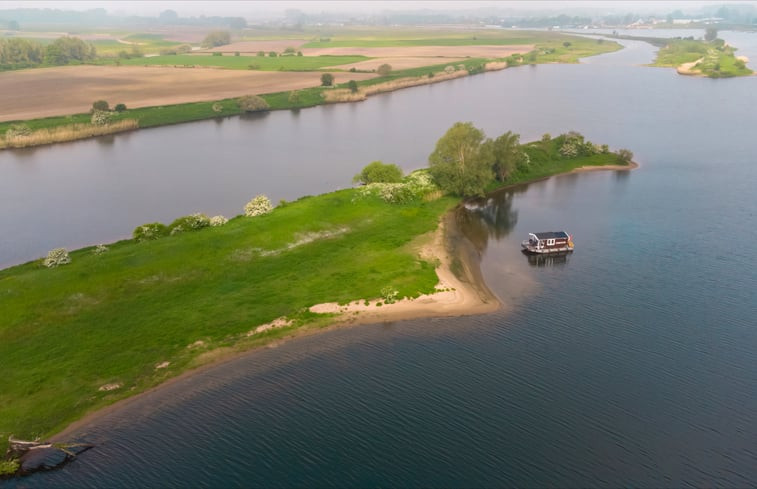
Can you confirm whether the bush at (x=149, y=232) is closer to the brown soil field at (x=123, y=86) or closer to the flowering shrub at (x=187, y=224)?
the flowering shrub at (x=187, y=224)

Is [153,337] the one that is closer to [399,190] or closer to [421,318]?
[421,318]

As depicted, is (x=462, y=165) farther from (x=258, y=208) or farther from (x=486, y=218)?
(x=258, y=208)

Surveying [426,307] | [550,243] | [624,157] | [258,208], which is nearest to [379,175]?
[258,208]

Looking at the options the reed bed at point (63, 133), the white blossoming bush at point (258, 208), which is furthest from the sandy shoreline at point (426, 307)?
the reed bed at point (63, 133)

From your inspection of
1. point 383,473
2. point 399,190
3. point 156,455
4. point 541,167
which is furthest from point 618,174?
point 156,455

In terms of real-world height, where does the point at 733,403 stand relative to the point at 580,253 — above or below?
below

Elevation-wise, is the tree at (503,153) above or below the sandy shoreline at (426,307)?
above
